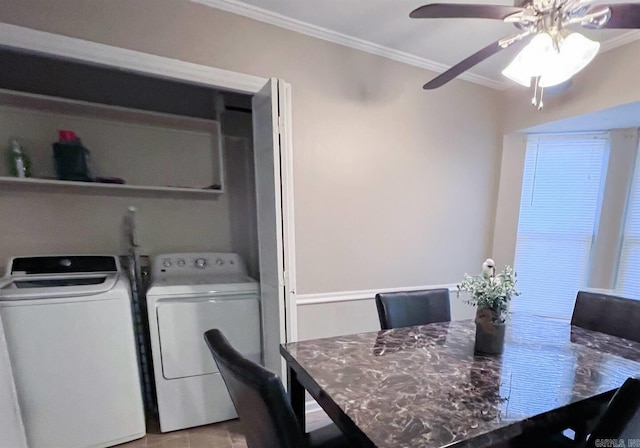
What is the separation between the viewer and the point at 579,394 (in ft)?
3.21

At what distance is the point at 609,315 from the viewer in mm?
1670

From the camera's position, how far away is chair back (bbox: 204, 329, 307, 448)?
0.78m

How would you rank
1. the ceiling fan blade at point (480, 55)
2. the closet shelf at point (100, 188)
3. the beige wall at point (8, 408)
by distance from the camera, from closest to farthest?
the ceiling fan blade at point (480, 55) → the beige wall at point (8, 408) → the closet shelf at point (100, 188)

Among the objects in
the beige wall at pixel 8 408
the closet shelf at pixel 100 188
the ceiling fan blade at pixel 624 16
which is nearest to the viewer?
the ceiling fan blade at pixel 624 16

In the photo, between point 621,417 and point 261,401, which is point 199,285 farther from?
point 621,417

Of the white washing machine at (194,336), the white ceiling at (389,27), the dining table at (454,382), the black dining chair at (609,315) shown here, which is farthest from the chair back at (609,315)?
the white washing machine at (194,336)

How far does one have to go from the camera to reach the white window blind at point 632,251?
2410mm

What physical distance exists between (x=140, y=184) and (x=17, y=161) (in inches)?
27.4

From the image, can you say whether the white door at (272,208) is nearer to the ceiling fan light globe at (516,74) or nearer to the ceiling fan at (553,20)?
the ceiling fan at (553,20)

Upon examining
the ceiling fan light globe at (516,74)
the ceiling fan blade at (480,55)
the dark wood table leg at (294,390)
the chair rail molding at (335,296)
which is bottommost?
the dark wood table leg at (294,390)

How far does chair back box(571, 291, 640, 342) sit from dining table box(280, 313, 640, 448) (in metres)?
0.20

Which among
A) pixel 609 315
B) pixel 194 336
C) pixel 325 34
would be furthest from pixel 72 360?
pixel 609 315

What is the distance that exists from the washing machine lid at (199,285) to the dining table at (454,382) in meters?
0.85

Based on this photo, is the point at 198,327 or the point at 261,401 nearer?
the point at 261,401
